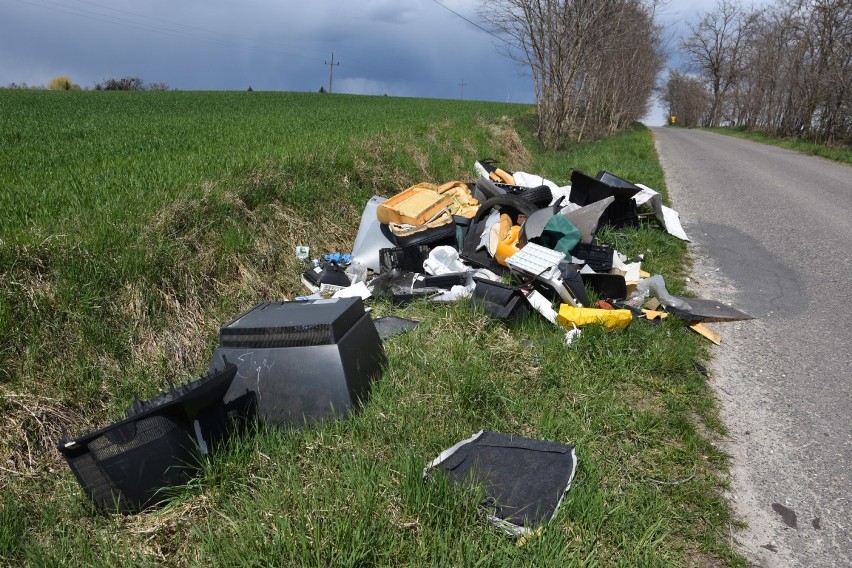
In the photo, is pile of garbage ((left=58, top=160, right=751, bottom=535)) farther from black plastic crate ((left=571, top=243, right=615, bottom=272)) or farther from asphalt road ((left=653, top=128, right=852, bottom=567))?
asphalt road ((left=653, top=128, right=852, bottom=567))

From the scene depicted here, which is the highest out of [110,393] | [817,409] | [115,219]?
[115,219]

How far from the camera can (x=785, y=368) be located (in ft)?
11.1

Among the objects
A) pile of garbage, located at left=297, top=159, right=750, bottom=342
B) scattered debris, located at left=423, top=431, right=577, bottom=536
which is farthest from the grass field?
pile of garbage, located at left=297, top=159, right=750, bottom=342

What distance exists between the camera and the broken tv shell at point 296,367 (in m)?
2.58

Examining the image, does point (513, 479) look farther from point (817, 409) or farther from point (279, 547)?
point (817, 409)

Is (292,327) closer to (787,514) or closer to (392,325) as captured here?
(392,325)

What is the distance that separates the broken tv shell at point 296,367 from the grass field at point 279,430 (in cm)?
11

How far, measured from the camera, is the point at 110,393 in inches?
114

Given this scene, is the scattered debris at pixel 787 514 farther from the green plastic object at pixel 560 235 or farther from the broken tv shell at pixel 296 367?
the green plastic object at pixel 560 235

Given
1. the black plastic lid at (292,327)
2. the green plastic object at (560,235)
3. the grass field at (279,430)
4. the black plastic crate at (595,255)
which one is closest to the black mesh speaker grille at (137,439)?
the grass field at (279,430)

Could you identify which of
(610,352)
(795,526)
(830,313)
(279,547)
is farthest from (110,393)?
(830,313)

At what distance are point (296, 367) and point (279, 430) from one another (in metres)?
0.30

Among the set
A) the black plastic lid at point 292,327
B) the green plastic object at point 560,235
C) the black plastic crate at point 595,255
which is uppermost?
the green plastic object at point 560,235

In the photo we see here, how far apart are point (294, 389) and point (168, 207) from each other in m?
2.28
